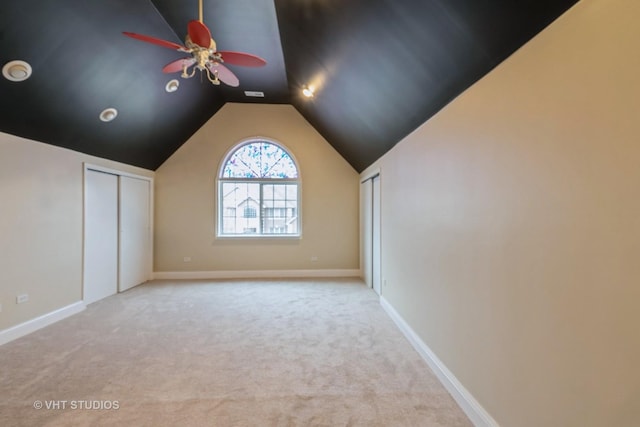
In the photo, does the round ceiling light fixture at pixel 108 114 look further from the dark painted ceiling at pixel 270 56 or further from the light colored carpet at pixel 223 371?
the light colored carpet at pixel 223 371

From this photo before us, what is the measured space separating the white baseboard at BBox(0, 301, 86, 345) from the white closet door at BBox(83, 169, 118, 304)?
0.89 feet

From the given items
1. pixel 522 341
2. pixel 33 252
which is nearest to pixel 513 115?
pixel 522 341

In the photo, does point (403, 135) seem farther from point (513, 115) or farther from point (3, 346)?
point (3, 346)

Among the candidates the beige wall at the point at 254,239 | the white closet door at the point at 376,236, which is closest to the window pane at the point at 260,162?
the beige wall at the point at 254,239

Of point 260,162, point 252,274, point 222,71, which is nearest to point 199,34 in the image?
point 222,71

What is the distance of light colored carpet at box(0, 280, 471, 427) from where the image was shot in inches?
77.0

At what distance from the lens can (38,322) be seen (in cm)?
340

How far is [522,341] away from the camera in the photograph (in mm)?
1465

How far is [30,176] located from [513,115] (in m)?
4.66

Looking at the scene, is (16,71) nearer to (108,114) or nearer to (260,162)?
(108,114)

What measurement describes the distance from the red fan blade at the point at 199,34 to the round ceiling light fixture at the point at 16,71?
174 cm

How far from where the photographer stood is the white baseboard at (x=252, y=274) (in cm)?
590

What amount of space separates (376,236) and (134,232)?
4326 millimetres

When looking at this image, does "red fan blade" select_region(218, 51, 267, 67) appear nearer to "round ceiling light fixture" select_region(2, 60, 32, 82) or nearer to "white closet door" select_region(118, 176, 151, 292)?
"round ceiling light fixture" select_region(2, 60, 32, 82)
